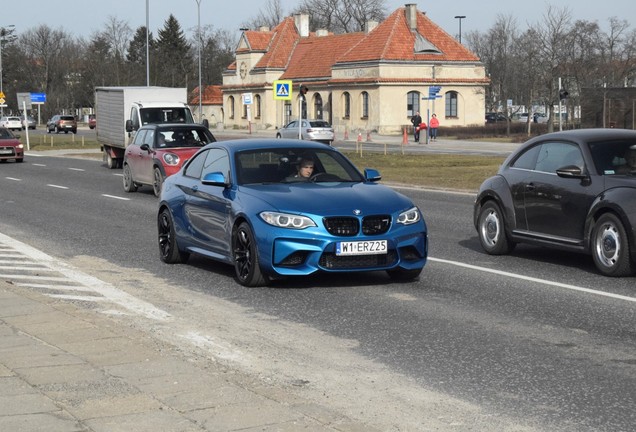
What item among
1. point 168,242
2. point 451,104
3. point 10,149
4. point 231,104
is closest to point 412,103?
point 451,104

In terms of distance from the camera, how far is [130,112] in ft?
129

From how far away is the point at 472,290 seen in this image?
11625mm

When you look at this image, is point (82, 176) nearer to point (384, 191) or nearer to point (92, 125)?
point (384, 191)

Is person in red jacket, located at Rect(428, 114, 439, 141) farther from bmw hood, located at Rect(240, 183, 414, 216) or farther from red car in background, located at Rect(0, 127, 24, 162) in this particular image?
bmw hood, located at Rect(240, 183, 414, 216)

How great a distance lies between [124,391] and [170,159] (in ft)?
63.6

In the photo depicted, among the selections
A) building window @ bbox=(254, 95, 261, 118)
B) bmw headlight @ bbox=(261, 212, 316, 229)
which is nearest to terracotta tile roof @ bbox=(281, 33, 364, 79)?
building window @ bbox=(254, 95, 261, 118)

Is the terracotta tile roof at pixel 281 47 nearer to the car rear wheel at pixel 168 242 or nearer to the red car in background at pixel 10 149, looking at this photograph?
the red car in background at pixel 10 149

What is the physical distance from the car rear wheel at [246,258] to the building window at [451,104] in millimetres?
77911

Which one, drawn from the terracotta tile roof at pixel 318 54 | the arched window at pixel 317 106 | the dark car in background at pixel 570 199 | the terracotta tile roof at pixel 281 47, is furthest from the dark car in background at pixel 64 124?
the dark car in background at pixel 570 199

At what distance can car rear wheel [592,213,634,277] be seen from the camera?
12.0 m

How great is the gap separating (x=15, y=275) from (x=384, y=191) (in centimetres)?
419

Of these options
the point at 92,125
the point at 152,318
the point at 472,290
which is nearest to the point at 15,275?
the point at 152,318

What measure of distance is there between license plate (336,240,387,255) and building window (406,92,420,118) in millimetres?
76008

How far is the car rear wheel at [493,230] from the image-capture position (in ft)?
46.5
